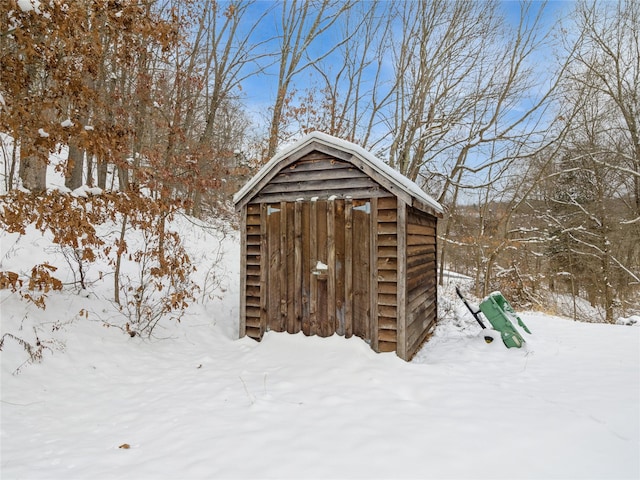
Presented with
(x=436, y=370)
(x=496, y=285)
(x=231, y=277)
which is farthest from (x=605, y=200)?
(x=231, y=277)

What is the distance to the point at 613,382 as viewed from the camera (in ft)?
13.4

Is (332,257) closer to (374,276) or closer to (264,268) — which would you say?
(374,276)

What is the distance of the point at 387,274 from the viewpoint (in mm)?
5074

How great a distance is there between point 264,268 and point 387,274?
2.19 meters

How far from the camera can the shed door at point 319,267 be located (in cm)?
522

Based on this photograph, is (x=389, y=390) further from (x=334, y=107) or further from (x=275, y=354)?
(x=334, y=107)

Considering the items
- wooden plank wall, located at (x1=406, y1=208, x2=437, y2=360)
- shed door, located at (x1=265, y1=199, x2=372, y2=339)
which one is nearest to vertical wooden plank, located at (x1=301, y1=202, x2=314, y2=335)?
shed door, located at (x1=265, y1=199, x2=372, y2=339)

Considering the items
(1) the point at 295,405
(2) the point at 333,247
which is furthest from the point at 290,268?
(1) the point at 295,405

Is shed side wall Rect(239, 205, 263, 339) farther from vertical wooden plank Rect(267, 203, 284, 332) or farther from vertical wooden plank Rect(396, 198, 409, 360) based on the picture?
vertical wooden plank Rect(396, 198, 409, 360)

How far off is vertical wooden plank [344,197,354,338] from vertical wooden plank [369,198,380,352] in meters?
0.32

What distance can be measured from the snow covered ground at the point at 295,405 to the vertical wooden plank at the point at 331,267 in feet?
0.91

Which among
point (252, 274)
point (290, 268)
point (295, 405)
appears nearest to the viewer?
point (295, 405)

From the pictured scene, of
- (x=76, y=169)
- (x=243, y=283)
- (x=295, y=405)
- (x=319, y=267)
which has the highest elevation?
(x=76, y=169)

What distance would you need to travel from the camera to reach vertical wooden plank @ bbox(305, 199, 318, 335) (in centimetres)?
548
